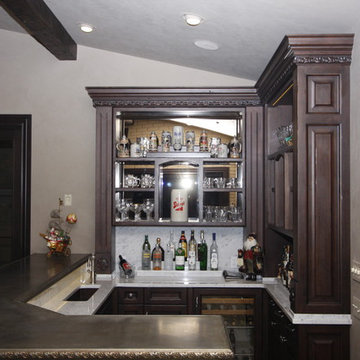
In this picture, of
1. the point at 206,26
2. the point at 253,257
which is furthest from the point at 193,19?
the point at 253,257

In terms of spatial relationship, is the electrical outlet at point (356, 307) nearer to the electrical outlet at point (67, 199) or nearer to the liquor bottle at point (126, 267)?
the liquor bottle at point (126, 267)

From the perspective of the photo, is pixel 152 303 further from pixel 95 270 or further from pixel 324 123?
pixel 324 123

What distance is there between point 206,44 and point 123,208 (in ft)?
5.06

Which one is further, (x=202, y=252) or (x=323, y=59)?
(x=202, y=252)

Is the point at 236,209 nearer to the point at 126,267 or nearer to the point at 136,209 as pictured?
the point at 136,209

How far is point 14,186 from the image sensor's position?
13.1ft

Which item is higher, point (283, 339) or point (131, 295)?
point (131, 295)

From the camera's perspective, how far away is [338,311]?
97.7 inches

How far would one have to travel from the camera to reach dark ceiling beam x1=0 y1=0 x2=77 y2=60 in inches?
105

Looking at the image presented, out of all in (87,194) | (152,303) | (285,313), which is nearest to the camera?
(285,313)

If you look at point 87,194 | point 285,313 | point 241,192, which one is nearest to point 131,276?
point 87,194

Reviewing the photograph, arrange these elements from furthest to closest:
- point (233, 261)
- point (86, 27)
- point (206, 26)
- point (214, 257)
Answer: point (233, 261), point (214, 257), point (86, 27), point (206, 26)

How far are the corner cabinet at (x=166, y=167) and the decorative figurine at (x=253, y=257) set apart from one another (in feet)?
0.38

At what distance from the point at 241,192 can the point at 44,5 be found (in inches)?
84.3
